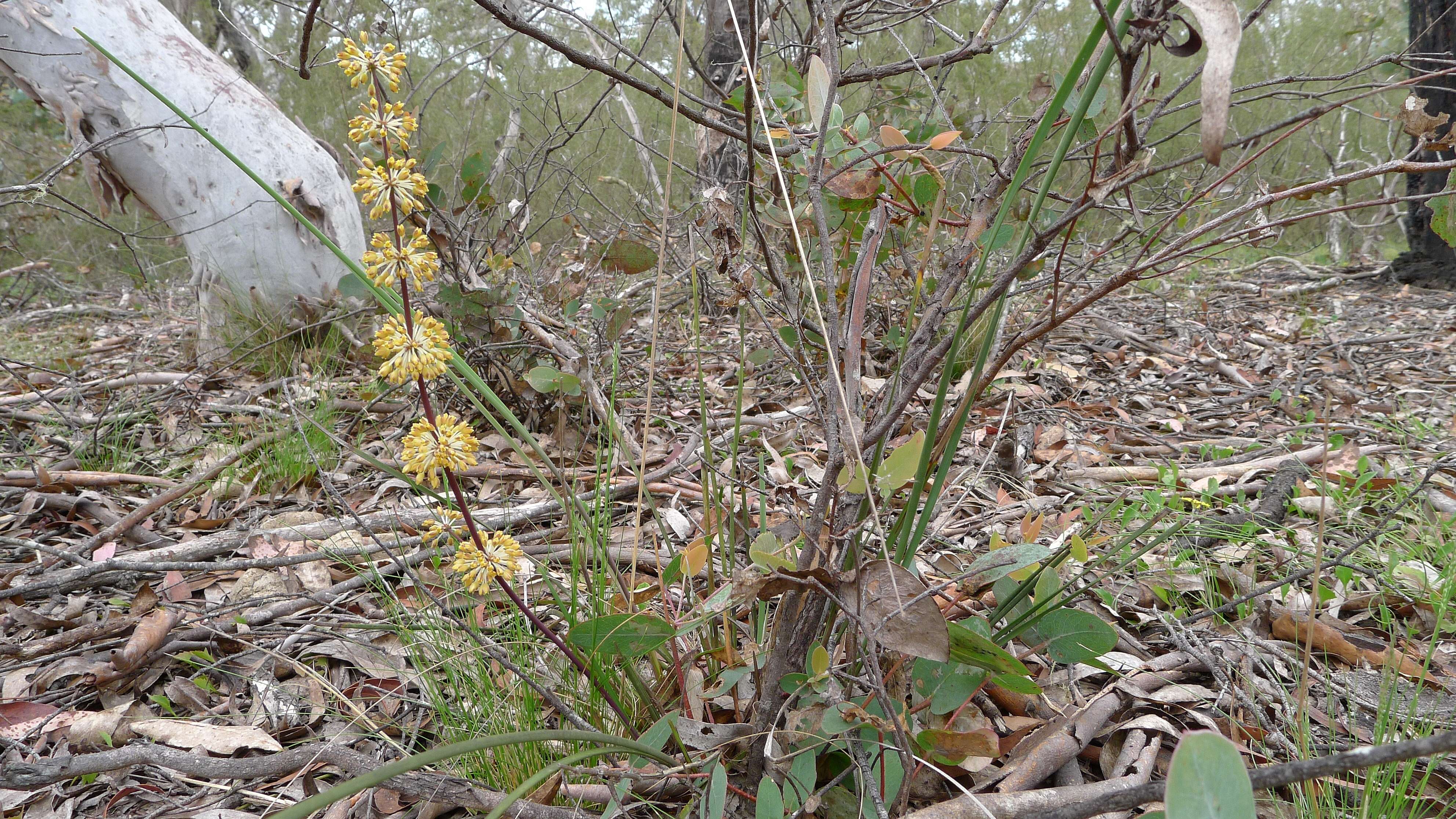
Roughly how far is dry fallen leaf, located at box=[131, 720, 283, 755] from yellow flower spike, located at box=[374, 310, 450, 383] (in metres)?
0.73

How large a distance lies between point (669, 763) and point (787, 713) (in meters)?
0.14

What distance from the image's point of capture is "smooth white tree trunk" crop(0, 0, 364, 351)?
2.64 meters

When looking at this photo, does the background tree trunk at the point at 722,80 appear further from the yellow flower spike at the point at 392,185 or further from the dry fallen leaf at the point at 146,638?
the dry fallen leaf at the point at 146,638

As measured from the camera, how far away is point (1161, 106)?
84 centimetres

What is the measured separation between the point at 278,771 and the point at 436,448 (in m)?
0.49

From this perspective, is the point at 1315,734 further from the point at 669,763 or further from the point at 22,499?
the point at 22,499

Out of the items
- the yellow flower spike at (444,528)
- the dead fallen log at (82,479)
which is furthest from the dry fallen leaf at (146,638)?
the yellow flower spike at (444,528)

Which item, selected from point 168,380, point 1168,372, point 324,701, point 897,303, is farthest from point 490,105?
point 324,701

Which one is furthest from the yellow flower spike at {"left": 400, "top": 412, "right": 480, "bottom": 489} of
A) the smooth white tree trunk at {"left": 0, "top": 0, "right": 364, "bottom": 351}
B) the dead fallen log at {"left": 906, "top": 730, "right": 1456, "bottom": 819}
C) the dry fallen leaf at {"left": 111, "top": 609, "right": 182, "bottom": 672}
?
the smooth white tree trunk at {"left": 0, "top": 0, "right": 364, "bottom": 351}

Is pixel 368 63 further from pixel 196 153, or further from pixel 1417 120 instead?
pixel 196 153

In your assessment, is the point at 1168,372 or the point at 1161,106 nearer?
the point at 1161,106

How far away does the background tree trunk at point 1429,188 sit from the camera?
3695mm

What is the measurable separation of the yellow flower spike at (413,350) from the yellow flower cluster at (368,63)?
0.22 meters

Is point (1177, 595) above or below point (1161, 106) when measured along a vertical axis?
below
